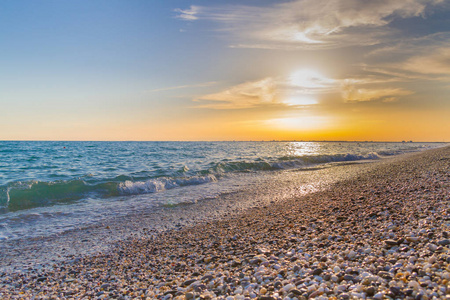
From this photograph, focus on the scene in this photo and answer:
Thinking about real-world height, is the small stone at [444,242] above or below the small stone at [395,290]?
above

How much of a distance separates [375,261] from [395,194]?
602 centimetres

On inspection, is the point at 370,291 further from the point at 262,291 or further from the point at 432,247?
the point at 432,247

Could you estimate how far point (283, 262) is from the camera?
469 centimetres

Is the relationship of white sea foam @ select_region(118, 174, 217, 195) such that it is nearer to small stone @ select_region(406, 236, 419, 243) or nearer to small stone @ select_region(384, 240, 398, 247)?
small stone @ select_region(384, 240, 398, 247)

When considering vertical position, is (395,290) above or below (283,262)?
above

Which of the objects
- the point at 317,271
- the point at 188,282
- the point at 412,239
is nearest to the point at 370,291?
the point at 317,271

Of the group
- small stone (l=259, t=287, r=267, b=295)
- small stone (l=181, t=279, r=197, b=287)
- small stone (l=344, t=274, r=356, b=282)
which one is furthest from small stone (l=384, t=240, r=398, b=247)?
small stone (l=181, t=279, r=197, b=287)

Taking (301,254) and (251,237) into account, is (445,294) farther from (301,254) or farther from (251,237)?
(251,237)

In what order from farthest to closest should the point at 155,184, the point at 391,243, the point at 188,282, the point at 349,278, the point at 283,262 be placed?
the point at 155,184 < the point at 283,262 < the point at 391,243 < the point at 188,282 < the point at 349,278

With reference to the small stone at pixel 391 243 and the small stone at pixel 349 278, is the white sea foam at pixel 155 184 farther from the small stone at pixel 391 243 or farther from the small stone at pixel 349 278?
the small stone at pixel 349 278

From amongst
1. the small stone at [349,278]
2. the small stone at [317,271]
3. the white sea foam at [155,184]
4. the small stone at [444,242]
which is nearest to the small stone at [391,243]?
the small stone at [444,242]

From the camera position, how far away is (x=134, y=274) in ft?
17.2

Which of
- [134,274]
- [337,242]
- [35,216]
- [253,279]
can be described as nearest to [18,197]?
[35,216]

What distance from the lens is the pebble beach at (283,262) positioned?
3.56 metres
